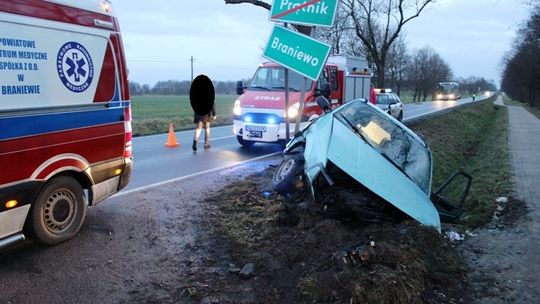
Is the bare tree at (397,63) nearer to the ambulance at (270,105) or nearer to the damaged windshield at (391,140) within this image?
the ambulance at (270,105)

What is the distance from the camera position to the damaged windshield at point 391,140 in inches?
223

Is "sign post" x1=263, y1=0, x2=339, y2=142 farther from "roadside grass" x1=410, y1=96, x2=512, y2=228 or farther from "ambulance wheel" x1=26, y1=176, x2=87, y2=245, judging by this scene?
"ambulance wheel" x1=26, y1=176, x2=87, y2=245

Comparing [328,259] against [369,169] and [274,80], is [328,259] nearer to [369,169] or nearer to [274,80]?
[369,169]

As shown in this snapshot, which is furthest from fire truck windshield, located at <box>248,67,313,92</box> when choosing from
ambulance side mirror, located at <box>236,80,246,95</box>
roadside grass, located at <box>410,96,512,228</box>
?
roadside grass, located at <box>410,96,512,228</box>

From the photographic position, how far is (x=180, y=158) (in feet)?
36.3

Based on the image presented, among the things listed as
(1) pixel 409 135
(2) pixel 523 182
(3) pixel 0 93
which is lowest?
(2) pixel 523 182

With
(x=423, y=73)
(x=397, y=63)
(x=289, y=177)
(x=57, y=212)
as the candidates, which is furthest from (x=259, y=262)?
(x=423, y=73)

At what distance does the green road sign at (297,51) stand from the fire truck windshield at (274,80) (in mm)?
5444

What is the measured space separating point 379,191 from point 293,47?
2658mm

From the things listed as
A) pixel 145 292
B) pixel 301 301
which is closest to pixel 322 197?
pixel 301 301

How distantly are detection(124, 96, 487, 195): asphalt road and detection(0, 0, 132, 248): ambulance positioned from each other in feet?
6.82

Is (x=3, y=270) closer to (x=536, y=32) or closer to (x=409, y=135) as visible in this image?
(x=409, y=135)

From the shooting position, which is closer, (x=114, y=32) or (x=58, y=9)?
(x=58, y=9)

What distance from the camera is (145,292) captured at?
4.05 meters
